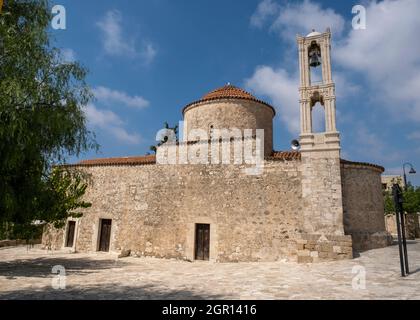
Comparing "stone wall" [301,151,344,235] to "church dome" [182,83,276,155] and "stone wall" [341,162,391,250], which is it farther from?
"church dome" [182,83,276,155]

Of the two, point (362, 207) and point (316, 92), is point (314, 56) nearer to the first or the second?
point (316, 92)

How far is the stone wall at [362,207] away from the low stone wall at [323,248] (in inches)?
A: 43.9

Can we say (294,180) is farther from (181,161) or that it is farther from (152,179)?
(152,179)

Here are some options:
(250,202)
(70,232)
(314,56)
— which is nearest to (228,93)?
(314,56)

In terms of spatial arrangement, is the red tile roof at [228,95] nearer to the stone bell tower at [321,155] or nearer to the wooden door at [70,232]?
the stone bell tower at [321,155]

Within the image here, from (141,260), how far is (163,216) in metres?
1.98

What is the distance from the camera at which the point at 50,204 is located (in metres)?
9.12

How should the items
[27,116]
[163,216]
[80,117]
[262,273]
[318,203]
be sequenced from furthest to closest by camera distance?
1. [163,216]
2. [318,203]
3. [262,273]
4. [80,117]
5. [27,116]

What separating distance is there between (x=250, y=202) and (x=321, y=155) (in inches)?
125

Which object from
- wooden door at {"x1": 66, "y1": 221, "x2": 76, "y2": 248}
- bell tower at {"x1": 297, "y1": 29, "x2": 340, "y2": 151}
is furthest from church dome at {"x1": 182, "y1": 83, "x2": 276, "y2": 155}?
wooden door at {"x1": 66, "y1": 221, "x2": 76, "y2": 248}

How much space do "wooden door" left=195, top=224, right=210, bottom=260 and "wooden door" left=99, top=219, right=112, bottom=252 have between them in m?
4.50

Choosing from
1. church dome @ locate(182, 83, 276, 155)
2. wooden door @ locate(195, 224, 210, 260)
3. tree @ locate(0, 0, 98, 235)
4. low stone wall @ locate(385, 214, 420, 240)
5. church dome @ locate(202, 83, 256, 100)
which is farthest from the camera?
low stone wall @ locate(385, 214, 420, 240)

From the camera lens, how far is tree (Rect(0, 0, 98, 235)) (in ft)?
19.0
